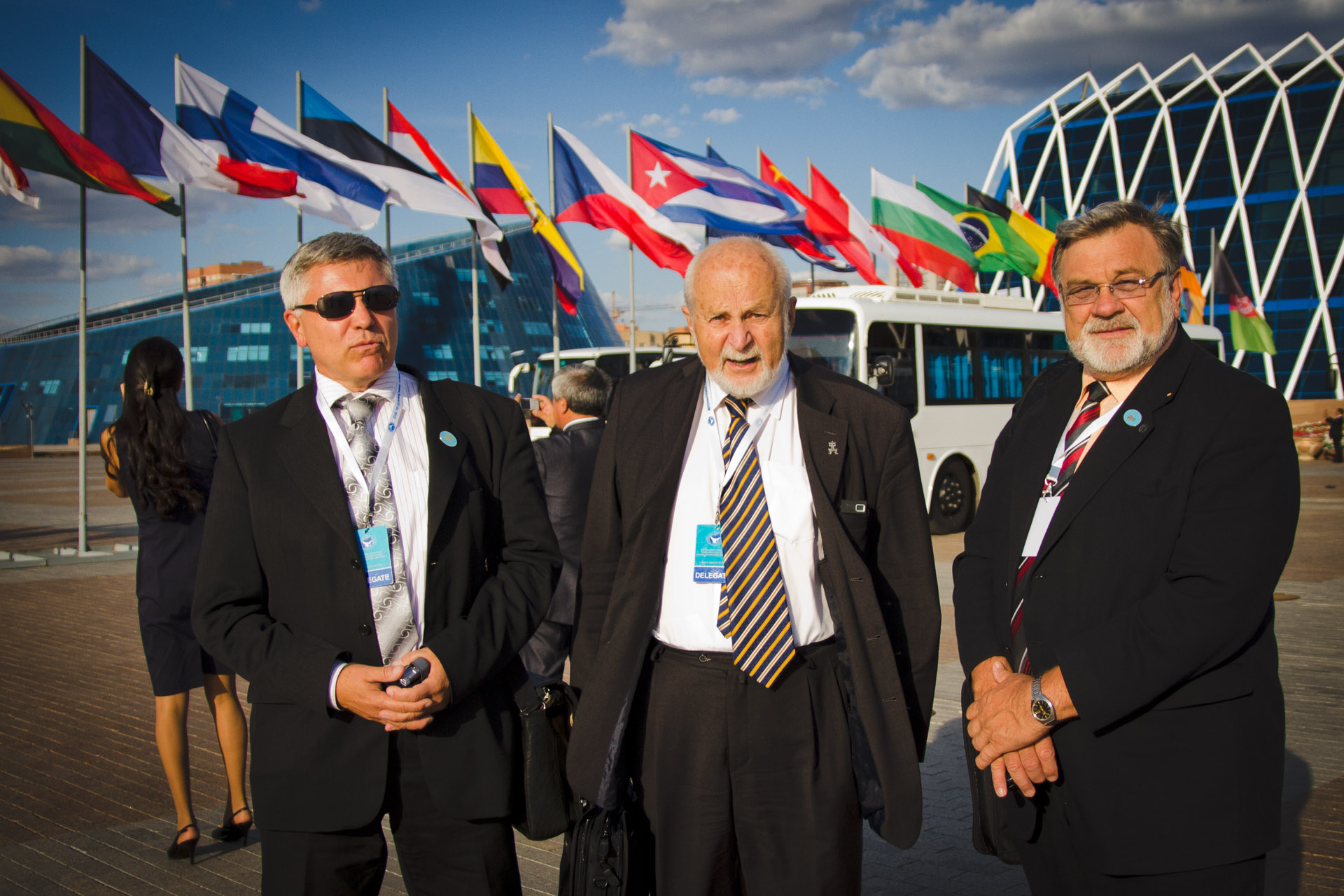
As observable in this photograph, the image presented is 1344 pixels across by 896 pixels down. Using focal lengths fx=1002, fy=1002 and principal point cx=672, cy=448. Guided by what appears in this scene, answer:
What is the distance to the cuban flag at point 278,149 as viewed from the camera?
1152cm

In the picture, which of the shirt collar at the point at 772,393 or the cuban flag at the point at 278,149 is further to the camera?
the cuban flag at the point at 278,149

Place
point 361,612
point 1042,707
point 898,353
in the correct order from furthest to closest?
point 898,353, point 361,612, point 1042,707

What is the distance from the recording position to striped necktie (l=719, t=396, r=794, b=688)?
8.05 feet

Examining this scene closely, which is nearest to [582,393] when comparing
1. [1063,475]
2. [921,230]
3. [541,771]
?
[541,771]

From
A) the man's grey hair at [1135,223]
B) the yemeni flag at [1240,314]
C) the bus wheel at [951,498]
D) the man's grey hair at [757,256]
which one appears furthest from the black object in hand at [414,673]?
the yemeni flag at [1240,314]

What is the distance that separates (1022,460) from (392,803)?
5.81 feet

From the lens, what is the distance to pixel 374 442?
8.38ft

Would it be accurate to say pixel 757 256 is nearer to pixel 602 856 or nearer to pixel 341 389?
pixel 341 389

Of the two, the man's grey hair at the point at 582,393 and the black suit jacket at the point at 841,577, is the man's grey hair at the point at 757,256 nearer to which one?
the black suit jacket at the point at 841,577

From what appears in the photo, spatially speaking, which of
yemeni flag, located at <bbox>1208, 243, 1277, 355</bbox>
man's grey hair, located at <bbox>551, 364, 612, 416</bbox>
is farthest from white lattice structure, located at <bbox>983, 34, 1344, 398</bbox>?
man's grey hair, located at <bbox>551, 364, 612, 416</bbox>

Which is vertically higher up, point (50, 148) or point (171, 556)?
point (50, 148)

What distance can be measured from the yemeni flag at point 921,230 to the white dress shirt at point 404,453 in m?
16.3

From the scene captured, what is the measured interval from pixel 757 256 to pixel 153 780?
4.15 meters

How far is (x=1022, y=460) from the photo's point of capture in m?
2.49
